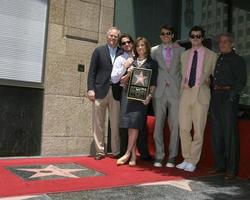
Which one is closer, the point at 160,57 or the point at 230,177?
the point at 230,177

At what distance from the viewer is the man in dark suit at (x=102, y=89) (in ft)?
22.1

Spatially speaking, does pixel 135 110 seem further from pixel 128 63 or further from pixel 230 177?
pixel 230 177

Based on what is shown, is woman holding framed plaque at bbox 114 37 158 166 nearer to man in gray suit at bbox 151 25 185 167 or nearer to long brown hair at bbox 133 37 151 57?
long brown hair at bbox 133 37 151 57

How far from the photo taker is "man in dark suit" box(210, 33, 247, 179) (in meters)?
5.77

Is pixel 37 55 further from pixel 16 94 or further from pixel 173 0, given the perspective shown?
pixel 173 0

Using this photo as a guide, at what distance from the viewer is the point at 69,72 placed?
7.21 m

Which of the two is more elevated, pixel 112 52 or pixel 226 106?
pixel 112 52

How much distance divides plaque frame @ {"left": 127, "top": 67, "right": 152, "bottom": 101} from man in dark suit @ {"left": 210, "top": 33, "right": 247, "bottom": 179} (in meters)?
0.97

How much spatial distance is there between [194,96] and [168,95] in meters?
0.46

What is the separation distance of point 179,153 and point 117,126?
3.66ft

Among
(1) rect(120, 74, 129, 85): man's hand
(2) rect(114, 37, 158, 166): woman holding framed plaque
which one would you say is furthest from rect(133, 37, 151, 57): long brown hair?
(1) rect(120, 74, 129, 85): man's hand

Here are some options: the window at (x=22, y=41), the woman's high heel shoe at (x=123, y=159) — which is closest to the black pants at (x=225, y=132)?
the woman's high heel shoe at (x=123, y=159)

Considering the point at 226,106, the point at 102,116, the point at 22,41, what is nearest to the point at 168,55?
the point at 226,106

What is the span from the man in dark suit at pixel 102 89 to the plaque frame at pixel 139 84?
1.72 ft
